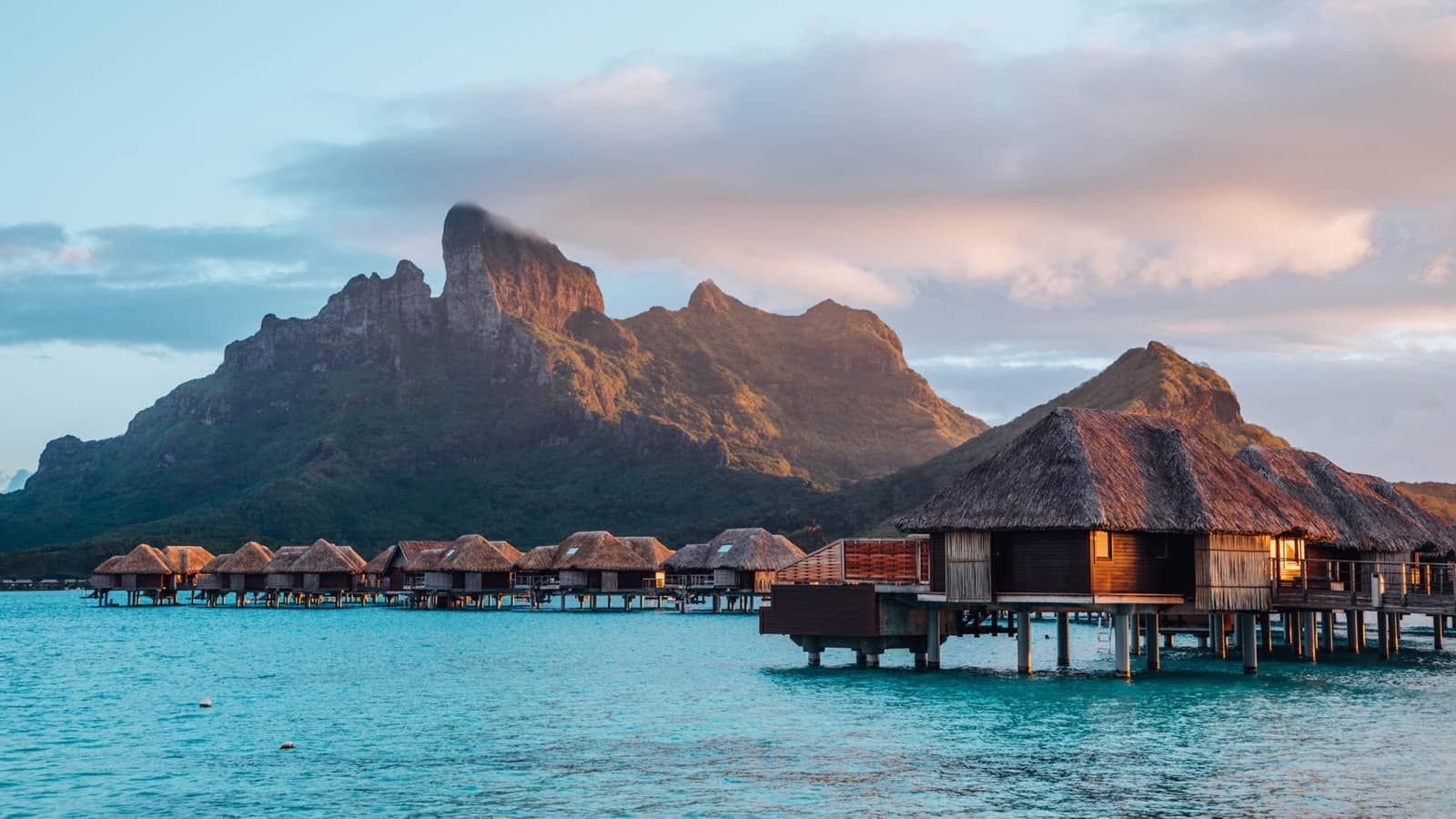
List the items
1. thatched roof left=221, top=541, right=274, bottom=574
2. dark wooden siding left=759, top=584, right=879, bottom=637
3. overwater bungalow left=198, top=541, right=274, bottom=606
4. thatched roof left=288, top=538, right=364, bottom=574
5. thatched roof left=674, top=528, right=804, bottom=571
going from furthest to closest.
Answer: overwater bungalow left=198, top=541, right=274, bottom=606
thatched roof left=221, top=541, right=274, bottom=574
thatched roof left=288, top=538, right=364, bottom=574
thatched roof left=674, top=528, right=804, bottom=571
dark wooden siding left=759, top=584, right=879, bottom=637

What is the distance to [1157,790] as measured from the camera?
26469 millimetres

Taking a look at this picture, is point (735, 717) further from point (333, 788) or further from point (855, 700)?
point (333, 788)

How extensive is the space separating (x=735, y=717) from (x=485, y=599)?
101 m

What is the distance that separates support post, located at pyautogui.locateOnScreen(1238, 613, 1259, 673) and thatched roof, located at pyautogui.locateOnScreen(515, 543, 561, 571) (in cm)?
6905

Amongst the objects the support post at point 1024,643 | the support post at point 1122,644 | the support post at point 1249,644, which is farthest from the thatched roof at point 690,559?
the support post at point 1122,644

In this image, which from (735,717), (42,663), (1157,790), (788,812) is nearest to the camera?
(788,812)

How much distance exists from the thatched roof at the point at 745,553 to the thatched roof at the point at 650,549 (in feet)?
7.24

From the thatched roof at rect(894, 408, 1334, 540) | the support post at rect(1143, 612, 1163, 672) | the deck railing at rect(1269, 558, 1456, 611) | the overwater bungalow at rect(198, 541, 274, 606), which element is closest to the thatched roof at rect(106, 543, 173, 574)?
the overwater bungalow at rect(198, 541, 274, 606)

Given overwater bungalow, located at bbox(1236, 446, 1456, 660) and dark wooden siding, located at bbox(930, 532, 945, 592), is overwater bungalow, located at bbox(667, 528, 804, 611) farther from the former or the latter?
dark wooden siding, located at bbox(930, 532, 945, 592)

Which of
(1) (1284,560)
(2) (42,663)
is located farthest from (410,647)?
(1) (1284,560)

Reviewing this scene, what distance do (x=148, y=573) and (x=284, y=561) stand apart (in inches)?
660

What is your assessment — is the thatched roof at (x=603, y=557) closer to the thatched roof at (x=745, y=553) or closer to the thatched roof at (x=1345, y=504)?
the thatched roof at (x=745, y=553)

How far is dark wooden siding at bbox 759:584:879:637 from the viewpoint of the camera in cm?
4747

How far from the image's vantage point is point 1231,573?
44.6 m
